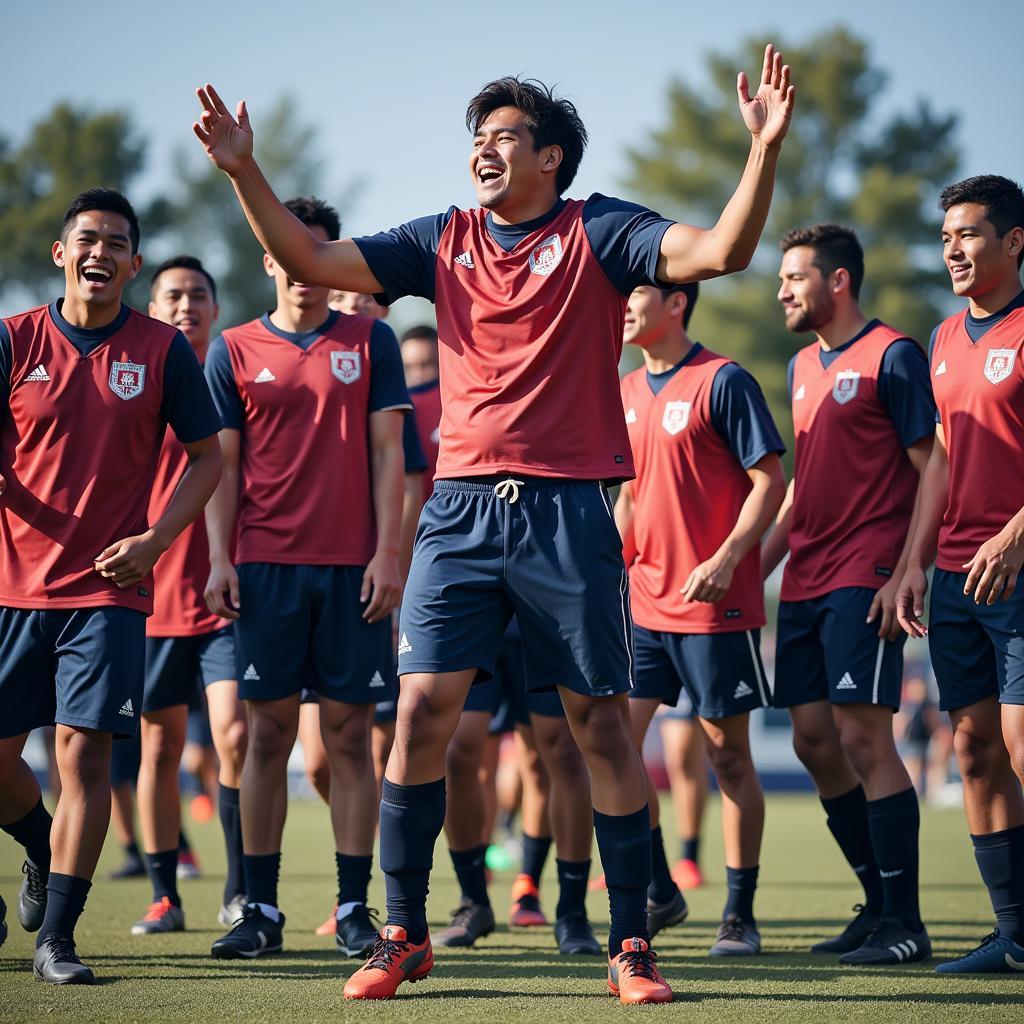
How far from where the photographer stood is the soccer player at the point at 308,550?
623 cm

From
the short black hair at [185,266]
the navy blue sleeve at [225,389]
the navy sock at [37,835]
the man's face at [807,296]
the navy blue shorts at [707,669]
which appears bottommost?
the navy sock at [37,835]

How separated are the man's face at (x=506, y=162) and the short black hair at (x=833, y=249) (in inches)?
91.2

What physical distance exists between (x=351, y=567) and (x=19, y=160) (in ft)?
130

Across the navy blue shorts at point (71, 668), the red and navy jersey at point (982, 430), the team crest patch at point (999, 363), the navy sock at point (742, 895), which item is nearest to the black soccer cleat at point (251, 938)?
the navy blue shorts at point (71, 668)

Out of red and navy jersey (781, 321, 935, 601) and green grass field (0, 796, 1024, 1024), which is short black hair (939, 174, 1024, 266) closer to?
red and navy jersey (781, 321, 935, 601)

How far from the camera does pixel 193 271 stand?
26.2 ft

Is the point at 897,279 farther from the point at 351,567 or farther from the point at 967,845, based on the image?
the point at 351,567

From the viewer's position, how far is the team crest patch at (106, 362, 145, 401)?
18.4ft

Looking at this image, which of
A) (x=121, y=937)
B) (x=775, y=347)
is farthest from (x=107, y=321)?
(x=775, y=347)

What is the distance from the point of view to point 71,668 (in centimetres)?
534

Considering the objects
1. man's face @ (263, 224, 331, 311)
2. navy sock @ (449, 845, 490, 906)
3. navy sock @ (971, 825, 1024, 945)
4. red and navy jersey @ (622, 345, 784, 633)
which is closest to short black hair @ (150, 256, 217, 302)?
man's face @ (263, 224, 331, 311)

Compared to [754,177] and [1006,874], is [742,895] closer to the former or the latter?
[1006,874]

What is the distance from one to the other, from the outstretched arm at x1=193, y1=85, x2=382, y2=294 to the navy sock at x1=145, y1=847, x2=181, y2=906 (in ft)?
11.4

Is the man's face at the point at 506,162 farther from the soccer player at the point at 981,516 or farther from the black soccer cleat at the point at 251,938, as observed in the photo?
the black soccer cleat at the point at 251,938
